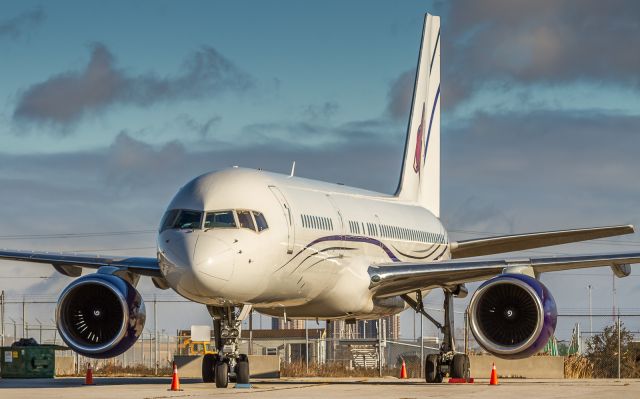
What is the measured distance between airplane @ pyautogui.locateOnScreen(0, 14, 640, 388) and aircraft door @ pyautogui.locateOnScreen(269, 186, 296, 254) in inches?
1.8

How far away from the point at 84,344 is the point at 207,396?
6.25m

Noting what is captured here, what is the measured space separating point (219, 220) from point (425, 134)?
18785 mm

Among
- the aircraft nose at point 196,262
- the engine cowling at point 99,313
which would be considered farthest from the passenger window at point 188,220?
the engine cowling at point 99,313

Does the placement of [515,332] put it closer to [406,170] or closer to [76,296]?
[76,296]

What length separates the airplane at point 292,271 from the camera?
23625 mm

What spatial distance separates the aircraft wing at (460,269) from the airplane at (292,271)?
30 mm

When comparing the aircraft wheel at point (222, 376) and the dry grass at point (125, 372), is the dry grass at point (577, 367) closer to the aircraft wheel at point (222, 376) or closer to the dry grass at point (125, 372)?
the dry grass at point (125, 372)

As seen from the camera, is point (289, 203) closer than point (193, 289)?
No

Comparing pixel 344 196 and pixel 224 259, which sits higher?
pixel 344 196

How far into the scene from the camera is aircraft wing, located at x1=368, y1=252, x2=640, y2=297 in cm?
2748

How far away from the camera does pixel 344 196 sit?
30969 mm

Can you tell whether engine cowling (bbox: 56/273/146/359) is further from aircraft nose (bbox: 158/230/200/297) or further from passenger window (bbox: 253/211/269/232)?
passenger window (bbox: 253/211/269/232)

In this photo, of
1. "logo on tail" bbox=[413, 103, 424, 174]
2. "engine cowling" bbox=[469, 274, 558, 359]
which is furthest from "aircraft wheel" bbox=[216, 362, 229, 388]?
"logo on tail" bbox=[413, 103, 424, 174]

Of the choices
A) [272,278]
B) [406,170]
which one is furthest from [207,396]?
[406,170]
